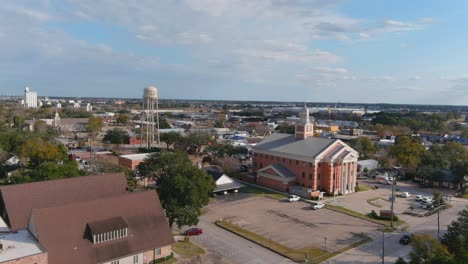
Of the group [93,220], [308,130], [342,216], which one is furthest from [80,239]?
[308,130]

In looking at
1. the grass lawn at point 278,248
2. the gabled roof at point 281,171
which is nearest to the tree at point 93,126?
the gabled roof at point 281,171

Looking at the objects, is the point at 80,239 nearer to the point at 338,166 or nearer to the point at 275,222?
the point at 275,222

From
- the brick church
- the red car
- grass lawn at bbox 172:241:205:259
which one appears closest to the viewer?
grass lawn at bbox 172:241:205:259

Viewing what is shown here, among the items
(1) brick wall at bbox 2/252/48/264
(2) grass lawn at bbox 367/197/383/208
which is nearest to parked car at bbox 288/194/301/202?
(2) grass lawn at bbox 367/197/383/208

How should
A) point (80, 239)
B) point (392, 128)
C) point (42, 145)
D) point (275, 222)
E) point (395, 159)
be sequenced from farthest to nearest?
point (392, 128) < point (395, 159) < point (42, 145) < point (275, 222) < point (80, 239)

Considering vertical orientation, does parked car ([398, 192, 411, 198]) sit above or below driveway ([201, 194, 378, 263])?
above

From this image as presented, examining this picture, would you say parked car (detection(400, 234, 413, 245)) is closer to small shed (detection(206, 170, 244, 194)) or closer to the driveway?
the driveway

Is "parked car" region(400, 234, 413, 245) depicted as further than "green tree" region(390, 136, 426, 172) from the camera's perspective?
No

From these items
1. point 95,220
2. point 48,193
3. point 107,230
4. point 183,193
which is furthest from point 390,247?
point 48,193

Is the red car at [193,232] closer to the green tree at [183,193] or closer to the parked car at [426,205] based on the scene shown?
the green tree at [183,193]
